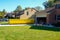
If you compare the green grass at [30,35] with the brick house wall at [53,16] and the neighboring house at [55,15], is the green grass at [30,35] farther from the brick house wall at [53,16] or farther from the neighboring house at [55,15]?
the brick house wall at [53,16]

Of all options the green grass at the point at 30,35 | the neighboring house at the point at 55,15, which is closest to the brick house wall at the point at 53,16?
the neighboring house at the point at 55,15

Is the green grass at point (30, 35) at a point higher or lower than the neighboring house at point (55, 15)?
lower

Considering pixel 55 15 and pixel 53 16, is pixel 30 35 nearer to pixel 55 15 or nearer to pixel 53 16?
pixel 55 15

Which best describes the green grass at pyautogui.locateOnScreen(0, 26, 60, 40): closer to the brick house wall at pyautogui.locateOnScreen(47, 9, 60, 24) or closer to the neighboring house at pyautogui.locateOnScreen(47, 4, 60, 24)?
the neighboring house at pyautogui.locateOnScreen(47, 4, 60, 24)

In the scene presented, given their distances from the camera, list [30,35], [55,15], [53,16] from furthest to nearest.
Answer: [53,16] → [55,15] → [30,35]

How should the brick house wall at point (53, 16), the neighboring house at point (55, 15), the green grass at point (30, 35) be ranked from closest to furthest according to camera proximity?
the green grass at point (30, 35) < the neighboring house at point (55, 15) < the brick house wall at point (53, 16)

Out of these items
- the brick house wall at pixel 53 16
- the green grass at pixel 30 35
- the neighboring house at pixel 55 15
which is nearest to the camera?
the green grass at pixel 30 35

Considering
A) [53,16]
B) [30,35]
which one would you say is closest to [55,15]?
[53,16]

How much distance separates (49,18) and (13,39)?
84.2 feet

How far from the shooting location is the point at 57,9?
3912 cm

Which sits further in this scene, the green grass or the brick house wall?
the brick house wall

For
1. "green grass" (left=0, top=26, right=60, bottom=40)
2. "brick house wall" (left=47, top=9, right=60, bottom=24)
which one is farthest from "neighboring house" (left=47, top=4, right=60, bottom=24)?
"green grass" (left=0, top=26, right=60, bottom=40)

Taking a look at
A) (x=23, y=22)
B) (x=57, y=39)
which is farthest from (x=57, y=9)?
(x=57, y=39)

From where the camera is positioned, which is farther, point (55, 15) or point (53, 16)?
point (53, 16)
